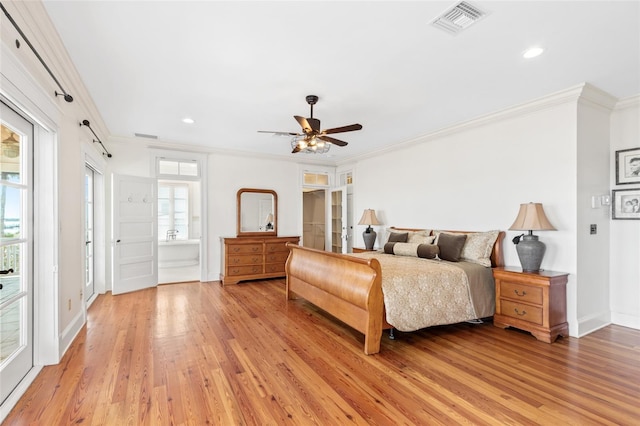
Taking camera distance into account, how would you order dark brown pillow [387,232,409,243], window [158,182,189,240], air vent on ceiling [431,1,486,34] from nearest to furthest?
air vent on ceiling [431,1,486,34], dark brown pillow [387,232,409,243], window [158,182,189,240]

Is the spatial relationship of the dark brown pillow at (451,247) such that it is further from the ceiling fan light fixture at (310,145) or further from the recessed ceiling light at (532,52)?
the recessed ceiling light at (532,52)

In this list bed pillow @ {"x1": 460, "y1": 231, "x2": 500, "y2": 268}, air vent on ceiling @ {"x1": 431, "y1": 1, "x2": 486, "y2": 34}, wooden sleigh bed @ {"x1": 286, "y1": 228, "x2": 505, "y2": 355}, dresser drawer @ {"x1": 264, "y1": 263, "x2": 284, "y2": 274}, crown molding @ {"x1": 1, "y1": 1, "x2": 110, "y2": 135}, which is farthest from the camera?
dresser drawer @ {"x1": 264, "y1": 263, "x2": 284, "y2": 274}

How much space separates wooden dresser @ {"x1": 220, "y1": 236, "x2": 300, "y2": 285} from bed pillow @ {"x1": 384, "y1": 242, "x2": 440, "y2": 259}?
2.30m

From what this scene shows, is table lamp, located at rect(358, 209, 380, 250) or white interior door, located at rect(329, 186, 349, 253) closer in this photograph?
table lamp, located at rect(358, 209, 380, 250)

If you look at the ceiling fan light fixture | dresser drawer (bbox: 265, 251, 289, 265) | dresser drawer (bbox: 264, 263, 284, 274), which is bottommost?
dresser drawer (bbox: 264, 263, 284, 274)

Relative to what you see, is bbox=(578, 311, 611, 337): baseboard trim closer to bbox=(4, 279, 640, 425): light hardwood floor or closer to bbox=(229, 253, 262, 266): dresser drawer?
bbox=(4, 279, 640, 425): light hardwood floor

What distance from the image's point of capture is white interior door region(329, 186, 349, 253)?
6.95 metres

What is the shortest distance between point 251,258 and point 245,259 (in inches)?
4.6

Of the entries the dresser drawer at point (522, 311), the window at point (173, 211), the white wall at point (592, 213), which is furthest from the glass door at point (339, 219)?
the white wall at point (592, 213)

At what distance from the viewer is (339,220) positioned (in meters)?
7.13

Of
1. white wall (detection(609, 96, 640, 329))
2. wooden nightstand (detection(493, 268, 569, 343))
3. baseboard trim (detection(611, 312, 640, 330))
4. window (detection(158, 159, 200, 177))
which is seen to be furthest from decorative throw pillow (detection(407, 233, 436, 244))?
window (detection(158, 159, 200, 177))

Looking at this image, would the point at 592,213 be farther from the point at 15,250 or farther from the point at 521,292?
the point at 15,250

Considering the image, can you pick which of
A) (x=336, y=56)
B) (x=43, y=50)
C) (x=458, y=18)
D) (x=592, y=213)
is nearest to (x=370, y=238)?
(x=592, y=213)

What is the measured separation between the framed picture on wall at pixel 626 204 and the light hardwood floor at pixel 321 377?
1259 millimetres
